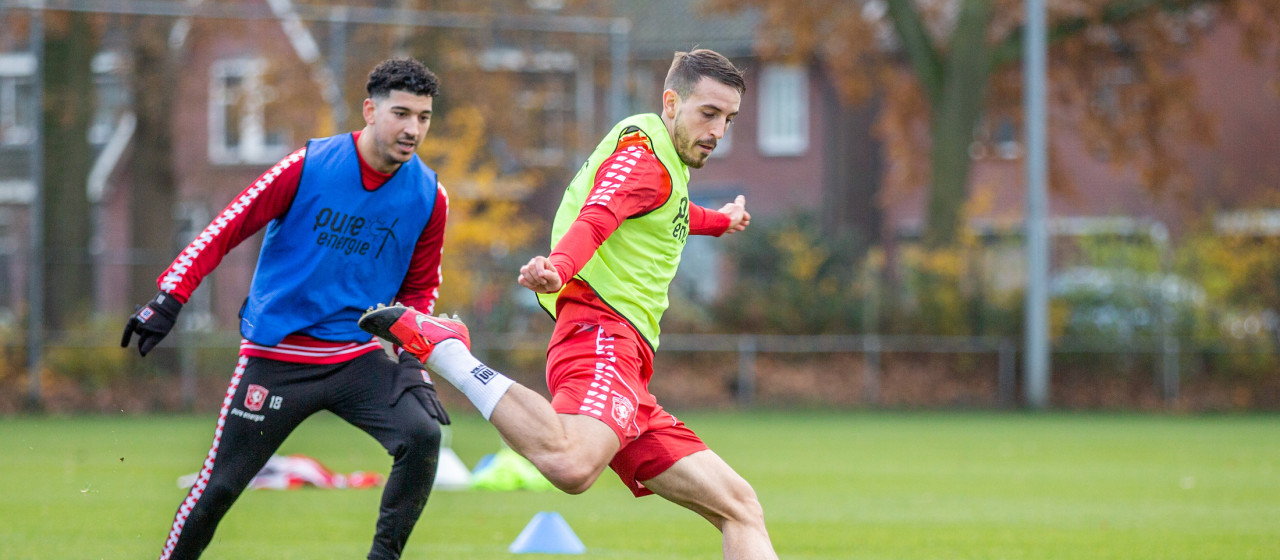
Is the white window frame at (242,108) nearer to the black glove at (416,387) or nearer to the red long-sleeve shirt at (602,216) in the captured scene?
the black glove at (416,387)

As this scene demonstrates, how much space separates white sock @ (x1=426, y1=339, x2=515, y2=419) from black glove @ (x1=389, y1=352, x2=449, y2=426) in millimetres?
568

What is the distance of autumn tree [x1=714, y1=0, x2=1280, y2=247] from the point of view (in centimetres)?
2498

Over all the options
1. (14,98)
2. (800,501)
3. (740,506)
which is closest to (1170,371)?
(800,501)

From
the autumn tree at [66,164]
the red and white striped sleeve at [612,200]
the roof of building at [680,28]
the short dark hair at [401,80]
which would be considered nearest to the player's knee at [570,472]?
the red and white striped sleeve at [612,200]

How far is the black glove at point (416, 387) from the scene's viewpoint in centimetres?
575

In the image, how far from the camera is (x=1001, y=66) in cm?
2577

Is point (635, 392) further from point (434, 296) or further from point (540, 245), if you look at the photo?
point (540, 245)

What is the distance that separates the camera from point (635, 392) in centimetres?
519

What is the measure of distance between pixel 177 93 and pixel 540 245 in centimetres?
610

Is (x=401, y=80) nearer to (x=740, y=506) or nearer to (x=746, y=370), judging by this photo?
(x=740, y=506)

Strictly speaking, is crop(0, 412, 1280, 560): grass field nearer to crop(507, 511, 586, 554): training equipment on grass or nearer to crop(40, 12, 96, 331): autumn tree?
crop(507, 511, 586, 554): training equipment on grass

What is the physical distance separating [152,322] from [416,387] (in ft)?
3.70

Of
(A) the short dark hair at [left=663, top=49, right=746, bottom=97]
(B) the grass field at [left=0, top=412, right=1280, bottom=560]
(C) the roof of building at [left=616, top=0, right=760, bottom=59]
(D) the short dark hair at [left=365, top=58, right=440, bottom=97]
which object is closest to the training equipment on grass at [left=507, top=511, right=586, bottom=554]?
(B) the grass field at [left=0, top=412, right=1280, bottom=560]

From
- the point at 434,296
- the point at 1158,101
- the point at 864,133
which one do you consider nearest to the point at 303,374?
the point at 434,296
